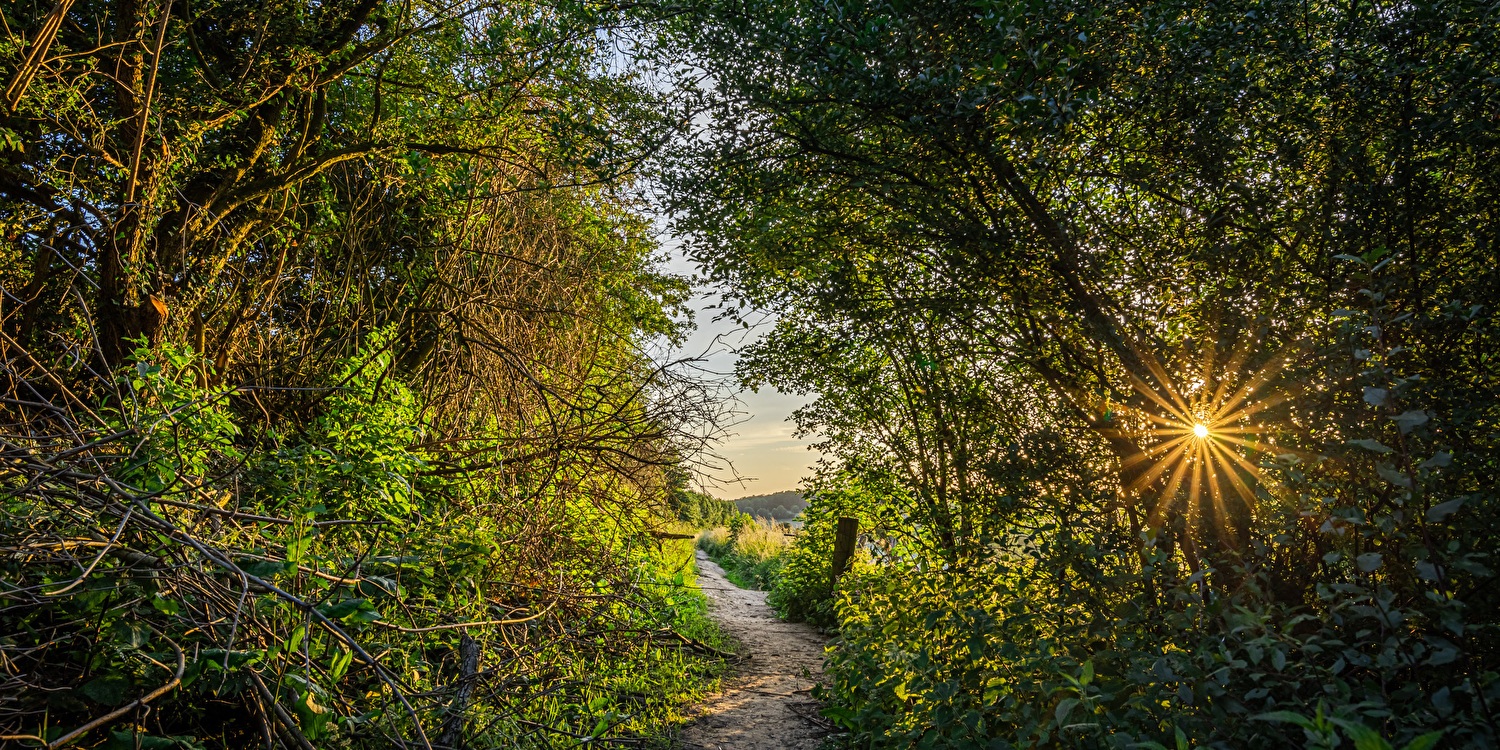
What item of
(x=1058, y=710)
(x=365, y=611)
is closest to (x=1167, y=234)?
(x=1058, y=710)

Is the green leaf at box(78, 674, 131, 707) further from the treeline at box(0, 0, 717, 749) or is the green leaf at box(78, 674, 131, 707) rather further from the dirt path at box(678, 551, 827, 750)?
the dirt path at box(678, 551, 827, 750)

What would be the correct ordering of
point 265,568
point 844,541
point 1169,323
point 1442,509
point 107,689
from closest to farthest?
point 1442,509
point 107,689
point 265,568
point 1169,323
point 844,541

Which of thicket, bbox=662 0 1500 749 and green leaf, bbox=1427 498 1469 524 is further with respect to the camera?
thicket, bbox=662 0 1500 749

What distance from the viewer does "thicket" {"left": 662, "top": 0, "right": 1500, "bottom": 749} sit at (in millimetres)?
2191

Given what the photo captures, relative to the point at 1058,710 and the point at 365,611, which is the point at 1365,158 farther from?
the point at 365,611

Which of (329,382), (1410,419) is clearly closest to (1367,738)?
(1410,419)

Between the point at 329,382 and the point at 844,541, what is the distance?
853 centimetres

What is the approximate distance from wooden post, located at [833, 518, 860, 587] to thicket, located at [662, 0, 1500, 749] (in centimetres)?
634

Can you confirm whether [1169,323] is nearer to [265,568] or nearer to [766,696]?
[265,568]

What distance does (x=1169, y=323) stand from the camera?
3828 millimetres

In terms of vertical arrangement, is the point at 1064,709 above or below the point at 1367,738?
below

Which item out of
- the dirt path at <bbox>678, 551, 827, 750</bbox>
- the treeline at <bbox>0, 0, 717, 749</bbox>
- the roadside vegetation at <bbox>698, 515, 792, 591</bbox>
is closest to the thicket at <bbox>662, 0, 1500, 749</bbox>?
the dirt path at <bbox>678, 551, 827, 750</bbox>

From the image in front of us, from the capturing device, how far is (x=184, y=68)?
24.0ft

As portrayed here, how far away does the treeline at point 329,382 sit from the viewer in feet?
8.62
